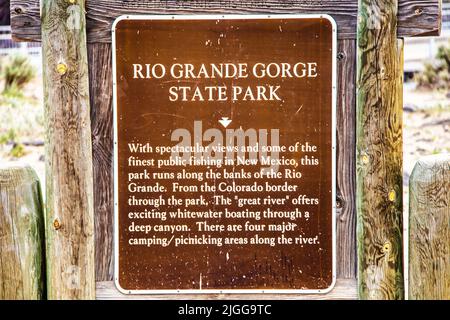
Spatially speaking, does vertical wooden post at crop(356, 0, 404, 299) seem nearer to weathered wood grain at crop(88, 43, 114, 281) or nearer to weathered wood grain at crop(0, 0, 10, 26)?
weathered wood grain at crop(88, 43, 114, 281)

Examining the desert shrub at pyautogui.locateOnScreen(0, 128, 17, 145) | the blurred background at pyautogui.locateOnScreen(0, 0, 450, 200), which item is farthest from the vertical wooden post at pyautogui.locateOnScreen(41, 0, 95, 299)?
the desert shrub at pyautogui.locateOnScreen(0, 128, 17, 145)

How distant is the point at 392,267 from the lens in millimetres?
3426

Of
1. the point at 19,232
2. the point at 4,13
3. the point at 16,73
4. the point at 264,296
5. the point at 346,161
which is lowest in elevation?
the point at 264,296

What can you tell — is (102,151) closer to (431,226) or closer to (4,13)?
(431,226)

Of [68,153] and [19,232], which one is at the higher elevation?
[68,153]

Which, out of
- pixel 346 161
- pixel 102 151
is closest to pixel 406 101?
pixel 346 161

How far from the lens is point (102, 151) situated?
11.3 feet

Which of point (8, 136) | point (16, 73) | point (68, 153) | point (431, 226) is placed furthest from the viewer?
point (16, 73)

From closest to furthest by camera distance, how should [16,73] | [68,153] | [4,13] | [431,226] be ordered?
[431,226], [68,153], [16,73], [4,13]

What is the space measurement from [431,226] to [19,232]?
5.98 feet

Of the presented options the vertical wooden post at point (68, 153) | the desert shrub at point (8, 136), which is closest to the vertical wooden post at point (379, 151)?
the vertical wooden post at point (68, 153)

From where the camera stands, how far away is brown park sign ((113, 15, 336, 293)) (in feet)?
11.0

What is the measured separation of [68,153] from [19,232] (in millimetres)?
412

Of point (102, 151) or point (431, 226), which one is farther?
point (102, 151)
